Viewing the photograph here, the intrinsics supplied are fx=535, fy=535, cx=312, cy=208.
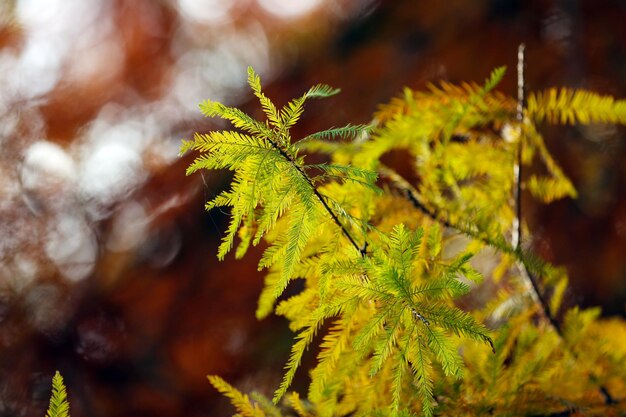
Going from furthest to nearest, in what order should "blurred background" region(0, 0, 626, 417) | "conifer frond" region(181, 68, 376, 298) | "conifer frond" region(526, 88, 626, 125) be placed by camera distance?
"blurred background" region(0, 0, 626, 417)
"conifer frond" region(526, 88, 626, 125)
"conifer frond" region(181, 68, 376, 298)

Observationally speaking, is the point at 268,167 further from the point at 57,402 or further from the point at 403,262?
the point at 57,402

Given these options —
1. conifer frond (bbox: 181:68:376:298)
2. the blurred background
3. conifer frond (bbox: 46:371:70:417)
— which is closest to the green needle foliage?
conifer frond (bbox: 181:68:376:298)

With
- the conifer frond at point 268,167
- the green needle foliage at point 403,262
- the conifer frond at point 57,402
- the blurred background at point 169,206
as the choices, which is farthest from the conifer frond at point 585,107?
the blurred background at point 169,206

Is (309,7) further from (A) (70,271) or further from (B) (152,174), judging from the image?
(A) (70,271)

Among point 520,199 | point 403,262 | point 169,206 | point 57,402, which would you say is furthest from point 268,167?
point 169,206

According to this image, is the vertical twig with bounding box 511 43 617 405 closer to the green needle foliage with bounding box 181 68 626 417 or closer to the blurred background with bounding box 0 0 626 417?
the green needle foliage with bounding box 181 68 626 417

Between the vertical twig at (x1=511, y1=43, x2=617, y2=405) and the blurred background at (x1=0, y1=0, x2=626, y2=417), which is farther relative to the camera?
the blurred background at (x1=0, y1=0, x2=626, y2=417)
